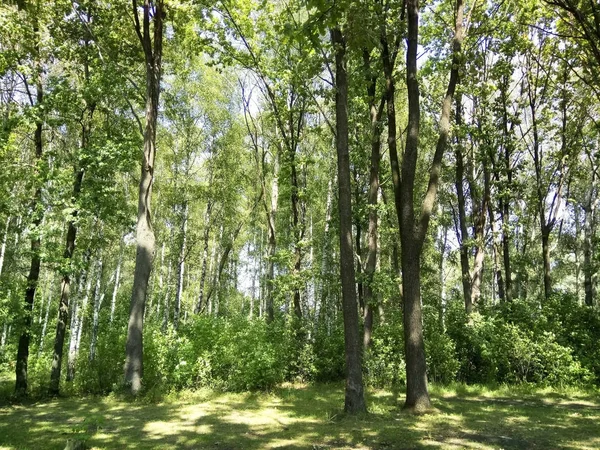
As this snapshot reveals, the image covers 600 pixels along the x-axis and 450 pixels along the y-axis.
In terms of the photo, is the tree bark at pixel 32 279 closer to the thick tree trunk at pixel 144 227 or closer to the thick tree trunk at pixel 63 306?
the thick tree trunk at pixel 63 306

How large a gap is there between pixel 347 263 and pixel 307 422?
3.06 metres

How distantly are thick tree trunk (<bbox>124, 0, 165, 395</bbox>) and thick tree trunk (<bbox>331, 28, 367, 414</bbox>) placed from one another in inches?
248

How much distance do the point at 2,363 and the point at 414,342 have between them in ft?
49.1

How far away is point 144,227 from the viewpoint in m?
12.2

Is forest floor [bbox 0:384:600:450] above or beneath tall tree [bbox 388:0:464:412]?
beneath

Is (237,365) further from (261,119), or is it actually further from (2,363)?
(261,119)

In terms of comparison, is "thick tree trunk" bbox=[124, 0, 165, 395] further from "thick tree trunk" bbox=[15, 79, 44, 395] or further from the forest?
"thick tree trunk" bbox=[15, 79, 44, 395]

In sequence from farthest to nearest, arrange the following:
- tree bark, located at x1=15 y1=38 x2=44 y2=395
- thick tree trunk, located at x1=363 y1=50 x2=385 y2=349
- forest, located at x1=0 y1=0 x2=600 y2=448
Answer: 1. thick tree trunk, located at x1=363 y1=50 x2=385 y2=349
2. tree bark, located at x1=15 y1=38 x2=44 y2=395
3. forest, located at x1=0 y1=0 x2=600 y2=448

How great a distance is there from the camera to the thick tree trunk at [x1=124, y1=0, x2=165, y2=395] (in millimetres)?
11430

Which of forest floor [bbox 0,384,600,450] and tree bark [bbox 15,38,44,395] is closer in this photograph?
forest floor [bbox 0,384,600,450]

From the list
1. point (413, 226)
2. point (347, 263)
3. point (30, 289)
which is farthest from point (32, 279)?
point (413, 226)

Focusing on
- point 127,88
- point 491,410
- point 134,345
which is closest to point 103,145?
point 127,88

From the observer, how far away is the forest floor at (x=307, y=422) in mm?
6117

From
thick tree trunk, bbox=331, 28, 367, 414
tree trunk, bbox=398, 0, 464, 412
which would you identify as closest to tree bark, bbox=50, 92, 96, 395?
thick tree trunk, bbox=331, 28, 367, 414
